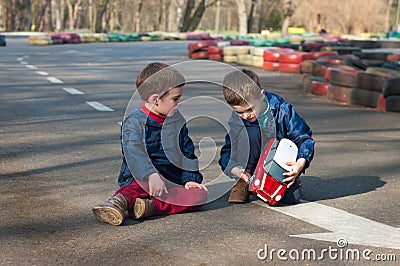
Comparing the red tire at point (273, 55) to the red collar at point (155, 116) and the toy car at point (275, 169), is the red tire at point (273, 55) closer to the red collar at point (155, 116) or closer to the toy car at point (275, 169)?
the toy car at point (275, 169)

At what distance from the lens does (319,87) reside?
14375mm

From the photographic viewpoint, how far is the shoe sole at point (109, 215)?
15.0 ft

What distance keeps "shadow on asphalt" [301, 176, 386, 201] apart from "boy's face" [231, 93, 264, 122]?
764 mm

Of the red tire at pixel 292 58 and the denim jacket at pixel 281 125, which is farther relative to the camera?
the red tire at pixel 292 58

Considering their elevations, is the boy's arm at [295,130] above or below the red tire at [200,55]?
above

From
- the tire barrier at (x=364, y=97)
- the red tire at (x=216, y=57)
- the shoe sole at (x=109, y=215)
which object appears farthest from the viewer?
the red tire at (x=216, y=57)

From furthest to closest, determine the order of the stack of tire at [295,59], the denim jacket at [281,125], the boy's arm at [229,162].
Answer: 1. the stack of tire at [295,59]
2. the boy's arm at [229,162]
3. the denim jacket at [281,125]

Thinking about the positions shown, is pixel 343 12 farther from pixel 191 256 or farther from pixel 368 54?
pixel 191 256

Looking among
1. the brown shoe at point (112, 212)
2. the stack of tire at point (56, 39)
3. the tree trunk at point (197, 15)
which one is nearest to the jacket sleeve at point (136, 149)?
the brown shoe at point (112, 212)

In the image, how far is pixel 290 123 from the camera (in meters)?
5.28

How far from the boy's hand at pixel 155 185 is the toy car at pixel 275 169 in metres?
0.66

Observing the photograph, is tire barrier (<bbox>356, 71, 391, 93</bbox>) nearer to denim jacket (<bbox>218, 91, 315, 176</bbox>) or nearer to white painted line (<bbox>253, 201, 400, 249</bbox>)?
denim jacket (<bbox>218, 91, 315, 176</bbox>)

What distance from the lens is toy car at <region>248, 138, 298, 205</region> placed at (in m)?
5.03

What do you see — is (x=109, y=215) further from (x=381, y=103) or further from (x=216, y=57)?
(x=216, y=57)
